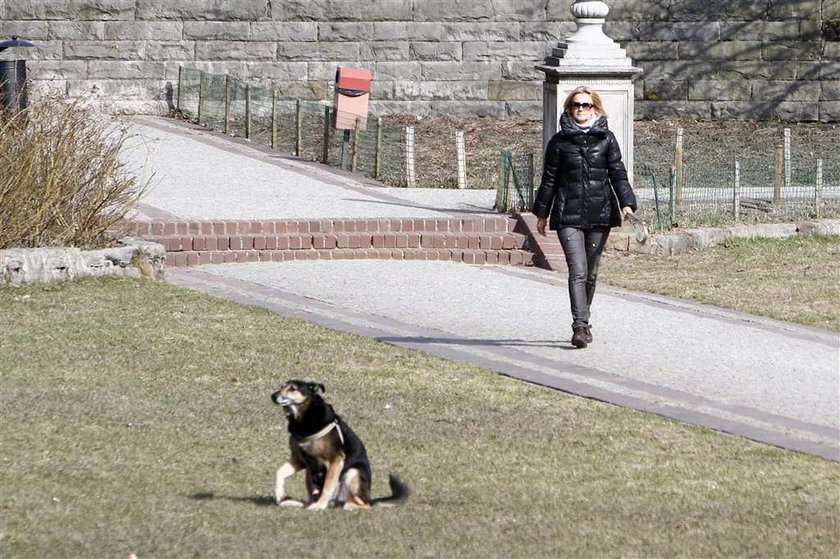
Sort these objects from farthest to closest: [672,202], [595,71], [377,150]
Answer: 1. [377,150]
2. [672,202]
3. [595,71]

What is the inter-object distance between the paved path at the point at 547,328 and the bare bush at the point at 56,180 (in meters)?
0.86

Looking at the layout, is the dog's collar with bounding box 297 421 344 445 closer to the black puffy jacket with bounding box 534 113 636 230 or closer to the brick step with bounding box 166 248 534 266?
the black puffy jacket with bounding box 534 113 636 230

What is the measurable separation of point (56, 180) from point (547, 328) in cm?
416

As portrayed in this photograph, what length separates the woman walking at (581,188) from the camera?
1018 cm

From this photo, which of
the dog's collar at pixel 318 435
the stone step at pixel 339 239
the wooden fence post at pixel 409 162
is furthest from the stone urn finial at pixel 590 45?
the dog's collar at pixel 318 435

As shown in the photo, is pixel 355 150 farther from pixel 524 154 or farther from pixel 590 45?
pixel 590 45

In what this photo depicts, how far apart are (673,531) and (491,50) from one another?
768 inches

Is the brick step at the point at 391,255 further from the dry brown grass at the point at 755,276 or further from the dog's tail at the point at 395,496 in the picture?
the dog's tail at the point at 395,496

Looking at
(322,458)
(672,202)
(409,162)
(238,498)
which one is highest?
(409,162)

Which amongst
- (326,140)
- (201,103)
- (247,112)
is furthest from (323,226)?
(201,103)

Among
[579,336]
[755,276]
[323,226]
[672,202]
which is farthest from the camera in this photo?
[672,202]

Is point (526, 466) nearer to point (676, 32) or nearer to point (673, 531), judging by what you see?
point (673, 531)

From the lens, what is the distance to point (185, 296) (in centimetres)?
1187

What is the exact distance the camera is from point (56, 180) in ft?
40.8
